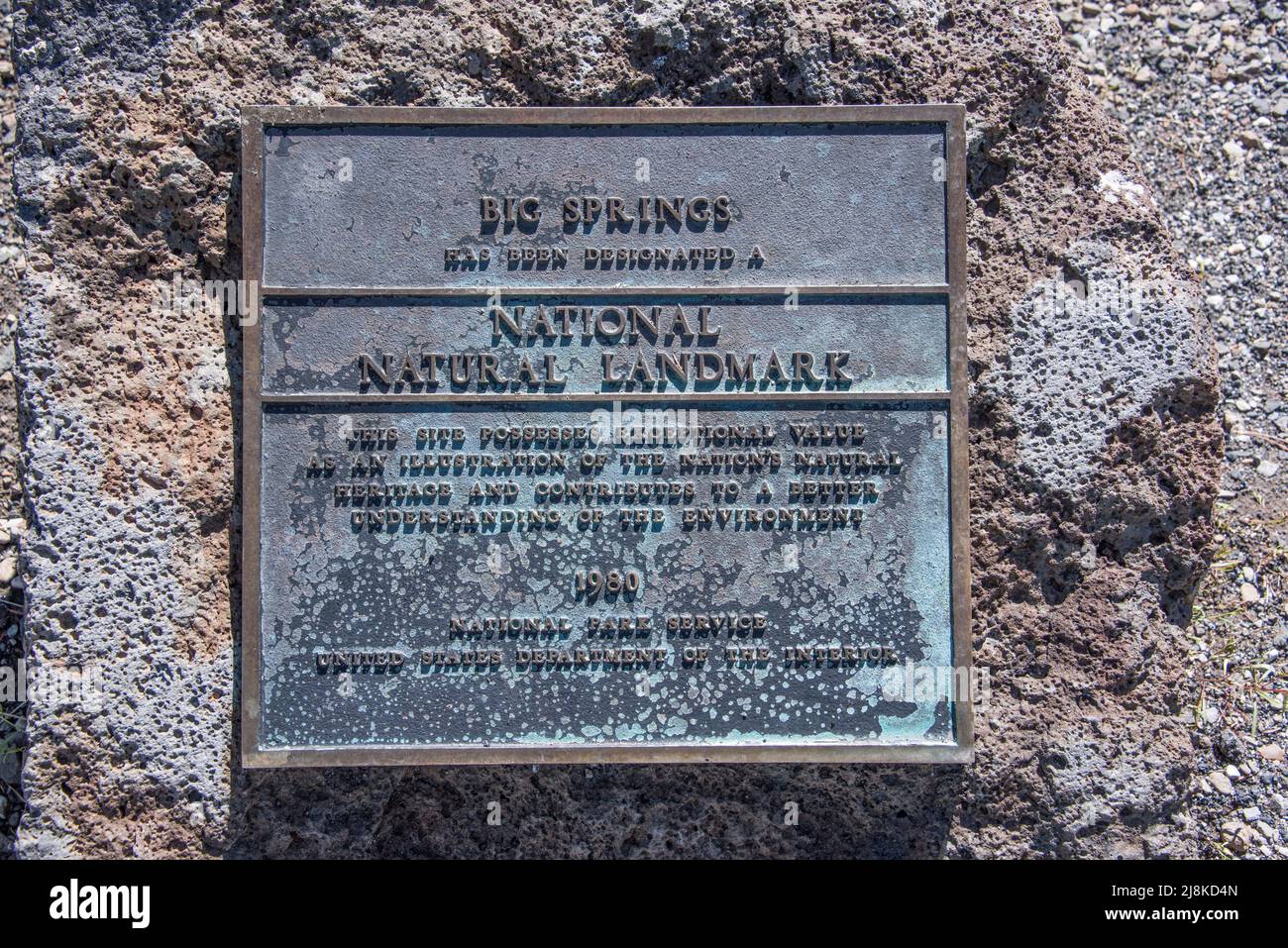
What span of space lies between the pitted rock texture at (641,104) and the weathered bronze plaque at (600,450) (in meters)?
0.21

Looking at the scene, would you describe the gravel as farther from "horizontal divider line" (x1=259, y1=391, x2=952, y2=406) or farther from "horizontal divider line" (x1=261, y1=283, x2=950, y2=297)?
"horizontal divider line" (x1=261, y1=283, x2=950, y2=297)

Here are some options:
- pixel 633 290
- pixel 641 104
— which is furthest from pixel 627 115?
pixel 633 290

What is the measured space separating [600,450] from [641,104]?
1162mm

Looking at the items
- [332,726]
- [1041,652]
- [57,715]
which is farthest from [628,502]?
[57,715]

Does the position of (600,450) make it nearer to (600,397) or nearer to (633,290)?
(600,397)

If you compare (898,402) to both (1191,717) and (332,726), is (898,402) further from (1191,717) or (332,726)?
(332,726)

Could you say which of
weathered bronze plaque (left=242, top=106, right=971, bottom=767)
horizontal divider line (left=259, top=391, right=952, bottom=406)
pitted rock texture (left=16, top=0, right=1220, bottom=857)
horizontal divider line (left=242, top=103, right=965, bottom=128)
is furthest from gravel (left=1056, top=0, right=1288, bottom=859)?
horizontal divider line (left=242, top=103, right=965, bottom=128)

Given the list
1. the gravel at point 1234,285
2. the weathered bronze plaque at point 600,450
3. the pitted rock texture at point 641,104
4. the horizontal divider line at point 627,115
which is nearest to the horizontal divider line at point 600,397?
the weathered bronze plaque at point 600,450

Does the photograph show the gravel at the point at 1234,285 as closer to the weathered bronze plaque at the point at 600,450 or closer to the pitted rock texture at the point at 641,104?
the pitted rock texture at the point at 641,104

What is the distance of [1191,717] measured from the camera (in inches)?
144

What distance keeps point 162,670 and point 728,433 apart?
194 cm

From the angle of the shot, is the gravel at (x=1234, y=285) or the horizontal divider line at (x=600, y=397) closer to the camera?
the horizontal divider line at (x=600, y=397)

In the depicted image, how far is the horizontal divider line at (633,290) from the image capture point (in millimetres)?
3404
